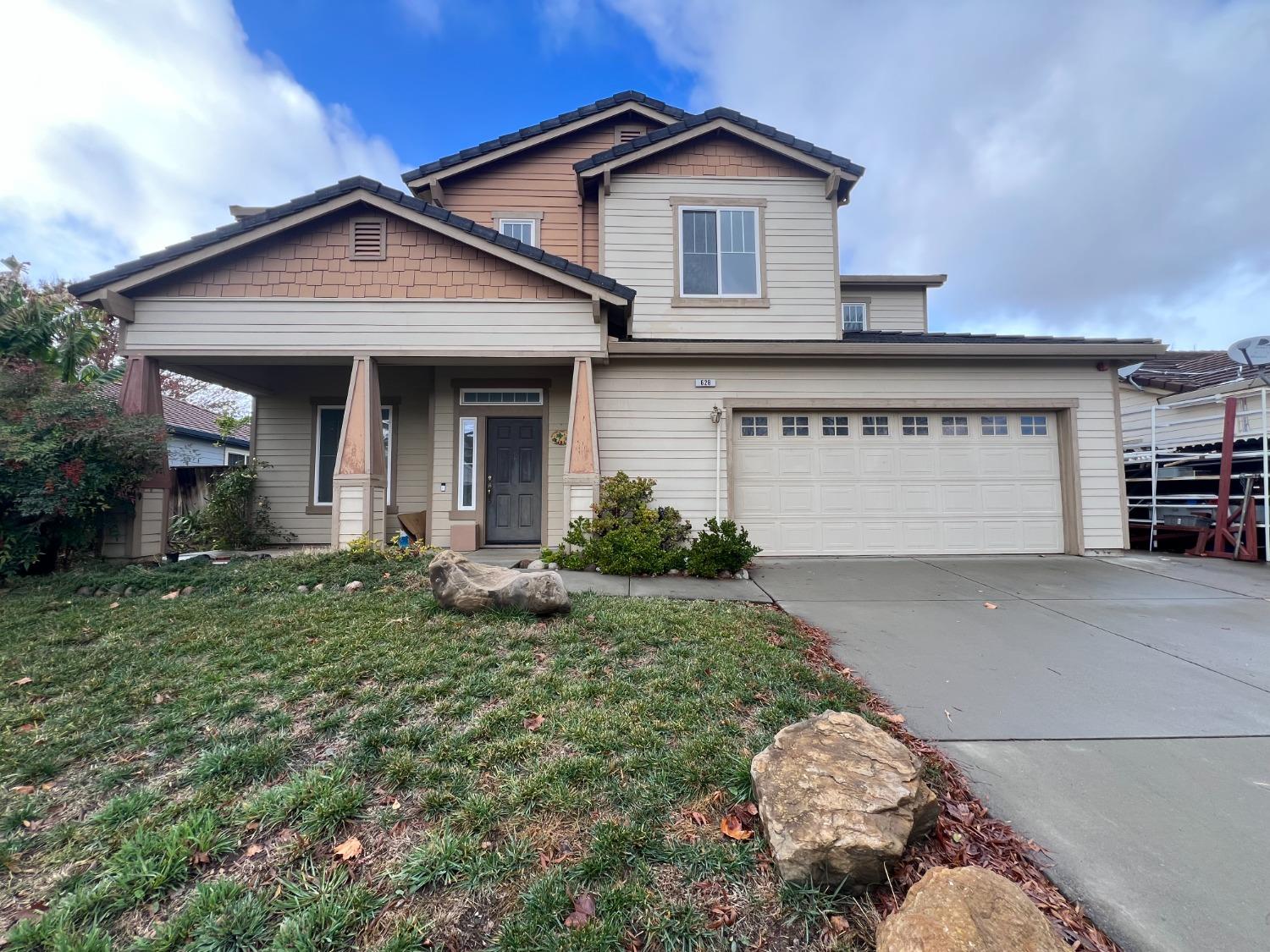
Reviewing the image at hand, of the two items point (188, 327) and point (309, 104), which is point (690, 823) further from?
point (309, 104)

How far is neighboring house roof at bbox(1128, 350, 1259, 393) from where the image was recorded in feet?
33.8

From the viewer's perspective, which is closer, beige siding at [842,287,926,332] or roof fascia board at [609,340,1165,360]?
roof fascia board at [609,340,1165,360]

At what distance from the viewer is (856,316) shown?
12.3 m

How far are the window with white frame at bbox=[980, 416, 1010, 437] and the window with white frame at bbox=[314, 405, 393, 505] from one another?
1007cm

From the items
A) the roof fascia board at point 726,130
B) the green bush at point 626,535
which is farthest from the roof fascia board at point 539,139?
the green bush at point 626,535

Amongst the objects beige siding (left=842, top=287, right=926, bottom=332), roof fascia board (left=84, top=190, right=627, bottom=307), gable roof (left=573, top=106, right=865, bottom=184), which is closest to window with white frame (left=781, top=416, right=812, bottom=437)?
roof fascia board (left=84, top=190, right=627, bottom=307)

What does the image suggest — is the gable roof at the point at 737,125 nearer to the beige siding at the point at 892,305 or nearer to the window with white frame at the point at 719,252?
the window with white frame at the point at 719,252

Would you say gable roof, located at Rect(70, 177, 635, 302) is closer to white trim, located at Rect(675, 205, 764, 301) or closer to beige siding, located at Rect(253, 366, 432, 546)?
white trim, located at Rect(675, 205, 764, 301)

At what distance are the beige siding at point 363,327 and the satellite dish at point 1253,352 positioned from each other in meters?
11.0

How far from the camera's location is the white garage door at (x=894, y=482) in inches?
321

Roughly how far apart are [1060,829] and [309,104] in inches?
751

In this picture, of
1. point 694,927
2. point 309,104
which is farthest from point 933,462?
point 309,104

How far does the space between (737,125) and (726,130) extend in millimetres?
198

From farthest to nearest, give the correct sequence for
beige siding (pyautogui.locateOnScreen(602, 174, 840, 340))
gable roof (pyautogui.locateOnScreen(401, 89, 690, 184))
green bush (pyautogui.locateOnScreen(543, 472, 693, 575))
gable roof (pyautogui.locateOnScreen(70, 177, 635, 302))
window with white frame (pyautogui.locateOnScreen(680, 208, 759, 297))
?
gable roof (pyautogui.locateOnScreen(401, 89, 690, 184)), window with white frame (pyautogui.locateOnScreen(680, 208, 759, 297)), beige siding (pyautogui.locateOnScreen(602, 174, 840, 340)), gable roof (pyautogui.locateOnScreen(70, 177, 635, 302)), green bush (pyautogui.locateOnScreen(543, 472, 693, 575))
